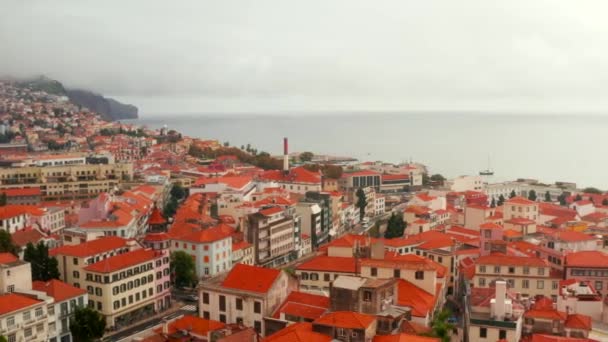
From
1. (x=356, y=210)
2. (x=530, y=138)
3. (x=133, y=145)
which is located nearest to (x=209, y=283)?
(x=356, y=210)

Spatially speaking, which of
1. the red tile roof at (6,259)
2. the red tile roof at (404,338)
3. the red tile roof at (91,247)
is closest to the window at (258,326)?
the red tile roof at (404,338)

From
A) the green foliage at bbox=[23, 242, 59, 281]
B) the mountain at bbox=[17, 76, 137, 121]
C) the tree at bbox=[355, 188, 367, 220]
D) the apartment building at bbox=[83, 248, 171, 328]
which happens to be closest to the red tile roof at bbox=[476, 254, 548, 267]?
the apartment building at bbox=[83, 248, 171, 328]

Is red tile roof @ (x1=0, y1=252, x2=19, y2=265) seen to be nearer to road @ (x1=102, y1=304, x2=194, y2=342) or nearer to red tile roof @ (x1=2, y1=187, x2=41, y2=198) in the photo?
road @ (x1=102, y1=304, x2=194, y2=342)

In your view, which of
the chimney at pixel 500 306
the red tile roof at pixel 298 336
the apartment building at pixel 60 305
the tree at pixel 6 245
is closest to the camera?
the red tile roof at pixel 298 336

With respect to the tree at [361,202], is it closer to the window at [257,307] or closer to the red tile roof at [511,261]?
the red tile roof at [511,261]

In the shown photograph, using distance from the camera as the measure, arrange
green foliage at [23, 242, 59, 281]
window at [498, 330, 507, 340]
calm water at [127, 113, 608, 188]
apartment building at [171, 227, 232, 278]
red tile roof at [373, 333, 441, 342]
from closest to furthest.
Answer: 1. red tile roof at [373, 333, 441, 342]
2. window at [498, 330, 507, 340]
3. green foliage at [23, 242, 59, 281]
4. apartment building at [171, 227, 232, 278]
5. calm water at [127, 113, 608, 188]
